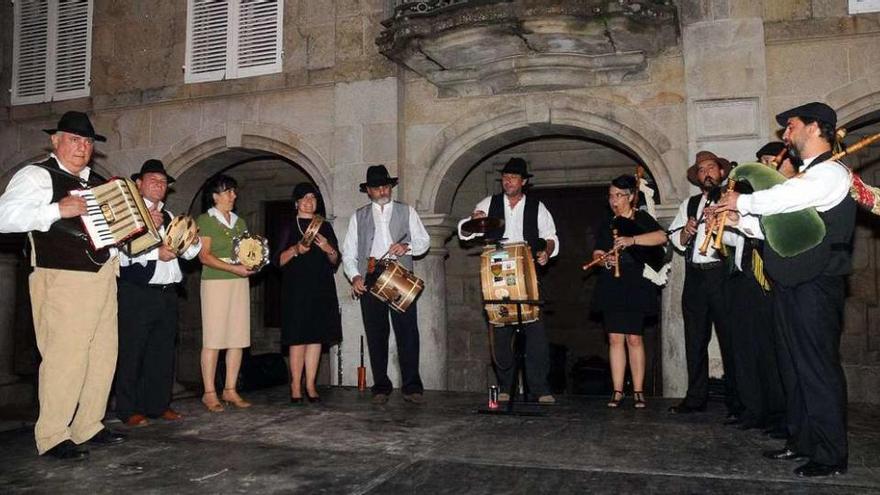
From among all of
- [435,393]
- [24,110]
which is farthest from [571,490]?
[24,110]

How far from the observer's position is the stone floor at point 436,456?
3.55 metres

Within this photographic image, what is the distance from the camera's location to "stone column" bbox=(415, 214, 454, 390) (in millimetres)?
7648

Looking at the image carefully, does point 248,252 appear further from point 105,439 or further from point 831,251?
point 831,251

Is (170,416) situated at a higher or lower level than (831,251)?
lower

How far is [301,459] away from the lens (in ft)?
13.5

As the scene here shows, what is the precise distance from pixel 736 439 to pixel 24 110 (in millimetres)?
9506

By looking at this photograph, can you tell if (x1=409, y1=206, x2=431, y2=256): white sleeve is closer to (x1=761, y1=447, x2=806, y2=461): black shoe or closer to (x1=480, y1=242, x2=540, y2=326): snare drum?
(x1=480, y1=242, x2=540, y2=326): snare drum

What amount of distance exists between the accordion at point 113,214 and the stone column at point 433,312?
3.77 metres

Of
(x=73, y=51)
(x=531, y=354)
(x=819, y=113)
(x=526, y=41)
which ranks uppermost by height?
(x=73, y=51)

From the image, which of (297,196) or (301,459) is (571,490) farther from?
(297,196)

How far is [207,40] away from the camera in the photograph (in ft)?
28.6

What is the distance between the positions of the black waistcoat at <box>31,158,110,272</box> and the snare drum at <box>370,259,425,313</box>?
2496mm

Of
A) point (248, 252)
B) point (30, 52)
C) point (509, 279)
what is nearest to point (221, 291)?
point (248, 252)

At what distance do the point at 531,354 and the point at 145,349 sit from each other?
125 inches
